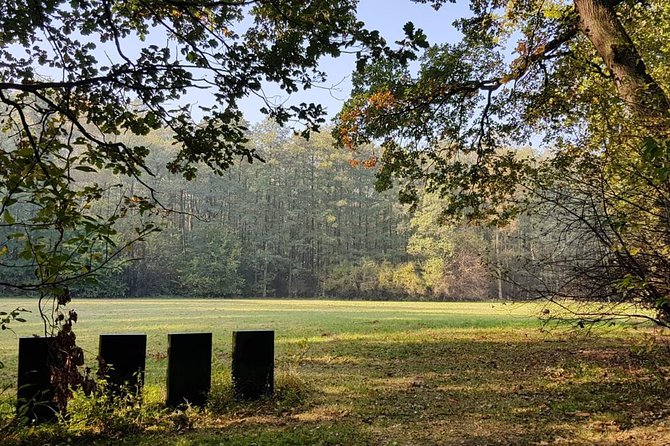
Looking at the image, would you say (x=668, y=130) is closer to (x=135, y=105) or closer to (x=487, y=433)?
(x=487, y=433)

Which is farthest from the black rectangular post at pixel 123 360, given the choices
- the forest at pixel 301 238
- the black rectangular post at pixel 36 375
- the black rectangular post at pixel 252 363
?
the forest at pixel 301 238

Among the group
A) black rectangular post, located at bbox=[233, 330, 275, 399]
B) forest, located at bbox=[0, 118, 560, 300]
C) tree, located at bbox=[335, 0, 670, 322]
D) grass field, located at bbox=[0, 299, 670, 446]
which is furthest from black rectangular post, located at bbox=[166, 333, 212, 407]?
forest, located at bbox=[0, 118, 560, 300]

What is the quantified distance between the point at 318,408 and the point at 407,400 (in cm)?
105

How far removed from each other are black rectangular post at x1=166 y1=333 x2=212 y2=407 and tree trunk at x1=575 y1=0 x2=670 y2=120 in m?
4.72

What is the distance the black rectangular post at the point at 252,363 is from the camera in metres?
5.07

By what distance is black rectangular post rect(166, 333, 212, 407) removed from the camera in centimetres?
459

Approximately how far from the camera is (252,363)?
5.13 m

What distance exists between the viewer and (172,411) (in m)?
4.50

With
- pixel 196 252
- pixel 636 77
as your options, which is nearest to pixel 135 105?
pixel 636 77

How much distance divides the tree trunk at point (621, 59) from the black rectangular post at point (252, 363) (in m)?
4.32

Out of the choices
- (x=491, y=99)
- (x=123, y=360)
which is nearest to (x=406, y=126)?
(x=491, y=99)

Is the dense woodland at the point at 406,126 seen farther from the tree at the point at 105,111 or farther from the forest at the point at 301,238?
the forest at the point at 301,238

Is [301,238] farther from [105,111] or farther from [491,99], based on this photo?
[105,111]

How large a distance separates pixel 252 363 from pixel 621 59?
5.26 m
